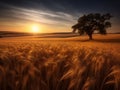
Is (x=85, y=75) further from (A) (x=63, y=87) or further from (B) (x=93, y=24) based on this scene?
(B) (x=93, y=24)

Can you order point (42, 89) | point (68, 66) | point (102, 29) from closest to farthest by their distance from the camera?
point (42, 89) → point (68, 66) → point (102, 29)

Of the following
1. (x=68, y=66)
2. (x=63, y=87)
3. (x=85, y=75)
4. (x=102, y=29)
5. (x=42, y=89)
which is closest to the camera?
(x=42, y=89)

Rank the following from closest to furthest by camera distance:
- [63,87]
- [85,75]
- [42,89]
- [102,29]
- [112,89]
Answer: [42,89] → [63,87] → [112,89] → [85,75] → [102,29]

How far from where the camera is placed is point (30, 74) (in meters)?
1.74

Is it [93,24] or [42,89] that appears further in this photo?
[93,24]

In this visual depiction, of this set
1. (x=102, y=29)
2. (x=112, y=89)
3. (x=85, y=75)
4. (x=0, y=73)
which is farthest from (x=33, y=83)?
(x=102, y=29)

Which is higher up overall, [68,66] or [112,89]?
[68,66]

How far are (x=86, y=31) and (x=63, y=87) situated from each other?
31.4 metres

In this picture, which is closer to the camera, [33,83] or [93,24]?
[33,83]

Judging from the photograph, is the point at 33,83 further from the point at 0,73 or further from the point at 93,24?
the point at 93,24

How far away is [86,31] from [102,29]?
3.59 metres

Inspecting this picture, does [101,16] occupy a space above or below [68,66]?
above

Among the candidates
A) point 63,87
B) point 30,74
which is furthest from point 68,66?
point 30,74

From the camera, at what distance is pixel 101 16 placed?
104 ft
